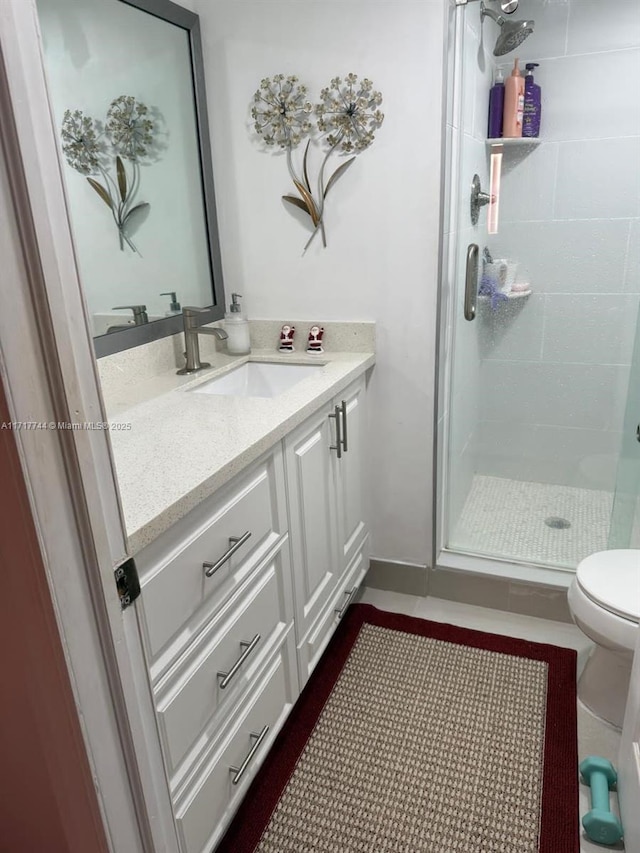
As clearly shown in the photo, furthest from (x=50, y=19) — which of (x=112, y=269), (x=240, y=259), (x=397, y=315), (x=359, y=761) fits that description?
(x=359, y=761)

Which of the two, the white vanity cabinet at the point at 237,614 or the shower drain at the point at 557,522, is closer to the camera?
the white vanity cabinet at the point at 237,614

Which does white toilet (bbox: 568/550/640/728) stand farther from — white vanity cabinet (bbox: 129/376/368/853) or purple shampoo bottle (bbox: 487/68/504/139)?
purple shampoo bottle (bbox: 487/68/504/139)

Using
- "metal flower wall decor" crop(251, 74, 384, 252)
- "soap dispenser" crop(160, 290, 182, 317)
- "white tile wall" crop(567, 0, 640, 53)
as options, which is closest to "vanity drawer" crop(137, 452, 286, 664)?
"soap dispenser" crop(160, 290, 182, 317)

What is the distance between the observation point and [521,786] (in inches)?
58.7

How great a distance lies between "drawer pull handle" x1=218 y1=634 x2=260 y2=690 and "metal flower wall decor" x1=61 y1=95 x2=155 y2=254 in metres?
1.15

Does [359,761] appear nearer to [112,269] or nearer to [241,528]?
[241,528]

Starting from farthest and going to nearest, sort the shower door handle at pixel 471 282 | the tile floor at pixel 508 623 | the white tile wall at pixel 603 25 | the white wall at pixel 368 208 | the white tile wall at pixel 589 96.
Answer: the white tile wall at pixel 589 96 → the white tile wall at pixel 603 25 → the shower door handle at pixel 471 282 → the white wall at pixel 368 208 → the tile floor at pixel 508 623

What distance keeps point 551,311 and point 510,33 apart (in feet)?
3.39

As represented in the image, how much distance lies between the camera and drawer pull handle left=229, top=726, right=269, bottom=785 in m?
1.30

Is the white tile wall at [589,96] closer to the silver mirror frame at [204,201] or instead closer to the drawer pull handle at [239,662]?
the silver mirror frame at [204,201]

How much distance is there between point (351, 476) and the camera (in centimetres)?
199

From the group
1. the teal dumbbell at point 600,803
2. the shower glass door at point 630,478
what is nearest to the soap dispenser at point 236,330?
the shower glass door at point 630,478

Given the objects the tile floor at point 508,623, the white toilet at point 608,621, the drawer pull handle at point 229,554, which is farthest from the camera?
the tile floor at point 508,623

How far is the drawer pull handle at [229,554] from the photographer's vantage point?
1.15 metres
